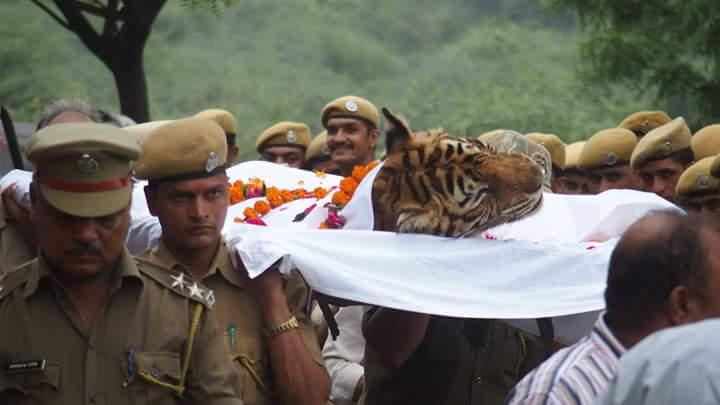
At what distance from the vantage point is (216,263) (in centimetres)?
542

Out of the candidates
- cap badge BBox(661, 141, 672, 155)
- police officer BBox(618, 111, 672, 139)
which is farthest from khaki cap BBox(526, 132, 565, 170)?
cap badge BBox(661, 141, 672, 155)

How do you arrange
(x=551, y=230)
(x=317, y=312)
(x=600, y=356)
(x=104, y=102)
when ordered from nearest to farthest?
(x=600, y=356) < (x=551, y=230) < (x=317, y=312) < (x=104, y=102)

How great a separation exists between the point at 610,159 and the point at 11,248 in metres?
4.34

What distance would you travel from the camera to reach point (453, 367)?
19.5 feet

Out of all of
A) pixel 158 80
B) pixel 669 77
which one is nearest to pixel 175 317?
pixel 669 77

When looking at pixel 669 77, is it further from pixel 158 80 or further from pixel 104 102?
pixel 158 80

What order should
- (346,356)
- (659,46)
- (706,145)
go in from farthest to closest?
(659,46)
(706,145)
(346,356)

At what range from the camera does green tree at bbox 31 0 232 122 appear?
34.1ft

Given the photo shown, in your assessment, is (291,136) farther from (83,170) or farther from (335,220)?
(83,170)

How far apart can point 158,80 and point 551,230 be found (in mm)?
19187

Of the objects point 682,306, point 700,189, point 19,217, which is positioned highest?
point 682,306

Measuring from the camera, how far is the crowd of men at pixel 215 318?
148 inches

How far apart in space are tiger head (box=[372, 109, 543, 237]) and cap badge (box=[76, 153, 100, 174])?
1458 mm

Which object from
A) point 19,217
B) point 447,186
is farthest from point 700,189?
point 19,217
